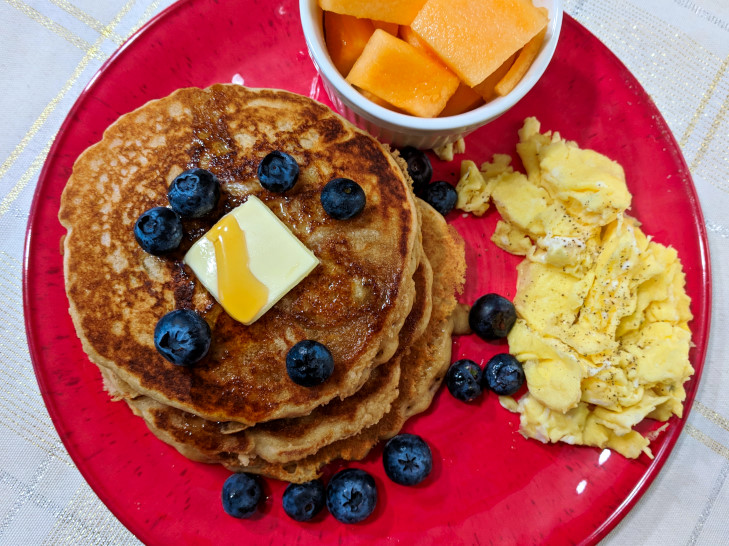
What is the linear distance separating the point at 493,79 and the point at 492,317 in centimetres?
75

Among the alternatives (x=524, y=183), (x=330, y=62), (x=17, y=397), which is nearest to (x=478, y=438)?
(x=524, y=183)

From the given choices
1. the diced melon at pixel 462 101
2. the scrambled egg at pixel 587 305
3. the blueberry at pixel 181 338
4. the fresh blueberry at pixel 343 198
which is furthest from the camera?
the scrambled egg at pixel 587 305

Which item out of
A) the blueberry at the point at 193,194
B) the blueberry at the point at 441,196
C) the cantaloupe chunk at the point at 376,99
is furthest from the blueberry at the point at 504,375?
the blueberry at the point at 193,194

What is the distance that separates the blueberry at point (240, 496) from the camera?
1.47 m

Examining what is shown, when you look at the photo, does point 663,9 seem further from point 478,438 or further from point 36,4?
point 36,4

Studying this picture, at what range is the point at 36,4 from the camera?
78.7 inches

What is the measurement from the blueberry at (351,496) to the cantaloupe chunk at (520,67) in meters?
1.23

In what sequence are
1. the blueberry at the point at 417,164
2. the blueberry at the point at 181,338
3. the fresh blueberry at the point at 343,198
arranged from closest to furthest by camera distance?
the blueberry at the point at 181,338
the fresh blueberry at the point at 343,198
the blueberry at the point at 417,164

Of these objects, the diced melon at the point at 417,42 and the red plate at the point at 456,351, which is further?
the red plate at the point at 456,351

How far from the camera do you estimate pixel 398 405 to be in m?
1.56

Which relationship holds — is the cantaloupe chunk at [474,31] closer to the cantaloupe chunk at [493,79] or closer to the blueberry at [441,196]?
the cantaloupe chunk at [493,79]

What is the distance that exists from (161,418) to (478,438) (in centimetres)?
102

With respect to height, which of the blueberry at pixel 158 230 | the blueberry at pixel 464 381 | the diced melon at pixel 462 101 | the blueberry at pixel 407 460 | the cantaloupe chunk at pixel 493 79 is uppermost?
the cantaloupe chunk at pixel 493 79

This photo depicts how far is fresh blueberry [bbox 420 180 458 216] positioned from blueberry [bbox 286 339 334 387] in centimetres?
73
